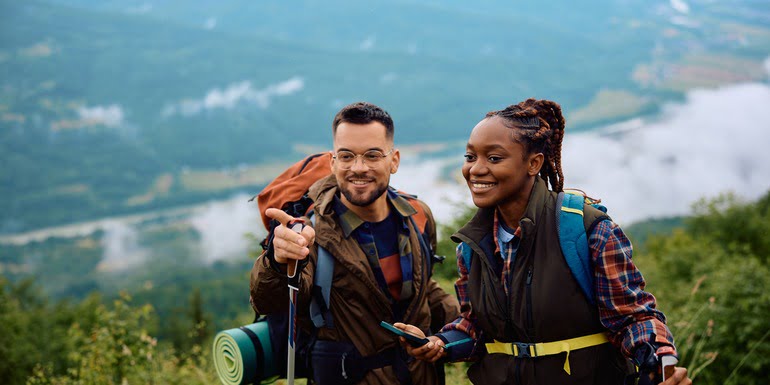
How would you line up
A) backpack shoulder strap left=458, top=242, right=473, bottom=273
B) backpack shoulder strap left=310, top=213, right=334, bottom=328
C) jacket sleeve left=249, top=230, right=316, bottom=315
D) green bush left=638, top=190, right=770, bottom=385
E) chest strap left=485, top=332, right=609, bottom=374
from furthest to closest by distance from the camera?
green bush left=638, top=190, right=770, bottom=385 < backpack shoulder strap left=310, top=213, right=334, bottom=328 < jacket sleeve left=249, top=230, right=316, bottom=315 < backpack shoulder strap left=458, top=242, right=473, bottom=273 < chest strap left=485, top=332, right=609, bottom=374

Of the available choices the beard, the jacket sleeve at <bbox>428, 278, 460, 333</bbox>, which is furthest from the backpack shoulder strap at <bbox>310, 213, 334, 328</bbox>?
the jacket sleeve at <bbox>428, 278, 460, 333</bbox>

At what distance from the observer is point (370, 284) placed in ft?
12.0

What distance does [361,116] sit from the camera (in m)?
3.86

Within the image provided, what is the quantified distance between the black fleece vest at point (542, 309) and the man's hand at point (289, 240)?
0.78 meters

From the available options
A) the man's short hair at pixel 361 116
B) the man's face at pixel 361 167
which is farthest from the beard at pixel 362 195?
the man's short hair at pixel 361 116

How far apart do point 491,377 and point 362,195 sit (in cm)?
130

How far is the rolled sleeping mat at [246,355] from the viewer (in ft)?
12.9

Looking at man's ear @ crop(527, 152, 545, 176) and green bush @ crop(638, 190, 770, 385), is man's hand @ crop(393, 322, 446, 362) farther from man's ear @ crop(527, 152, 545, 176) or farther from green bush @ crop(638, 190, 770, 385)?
green bush @ crop(638, 190, 770, 385)

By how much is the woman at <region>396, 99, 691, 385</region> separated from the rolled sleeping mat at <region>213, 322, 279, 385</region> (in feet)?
4.73

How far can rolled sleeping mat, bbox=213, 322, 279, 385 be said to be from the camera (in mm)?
3928

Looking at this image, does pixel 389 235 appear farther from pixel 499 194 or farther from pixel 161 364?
pixel 161 364

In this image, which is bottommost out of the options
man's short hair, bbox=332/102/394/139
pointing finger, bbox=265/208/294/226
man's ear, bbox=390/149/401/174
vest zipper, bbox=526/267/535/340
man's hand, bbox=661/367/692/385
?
man's hand, bbox=661/367/692/385

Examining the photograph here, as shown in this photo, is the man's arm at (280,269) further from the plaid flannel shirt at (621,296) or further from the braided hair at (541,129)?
the plaid flannel shirt at (621,296)

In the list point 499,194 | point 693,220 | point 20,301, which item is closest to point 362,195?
point 499,194
